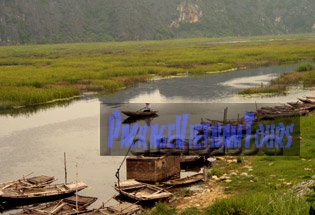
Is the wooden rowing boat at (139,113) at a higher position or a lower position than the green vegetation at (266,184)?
higher

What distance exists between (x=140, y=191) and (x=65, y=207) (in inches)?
99.0

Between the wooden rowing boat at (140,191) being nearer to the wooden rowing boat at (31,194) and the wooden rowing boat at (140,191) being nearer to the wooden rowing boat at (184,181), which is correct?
the wooden rowing boat at (184,181)

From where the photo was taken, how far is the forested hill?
142 metres

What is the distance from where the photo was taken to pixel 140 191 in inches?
633

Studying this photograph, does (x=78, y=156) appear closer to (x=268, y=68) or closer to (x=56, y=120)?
(x=56, y=120)

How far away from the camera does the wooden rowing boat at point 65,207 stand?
47.0 ft

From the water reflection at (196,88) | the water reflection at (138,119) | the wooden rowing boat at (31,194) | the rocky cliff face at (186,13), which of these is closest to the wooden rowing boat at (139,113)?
the water reflection at (138,119)

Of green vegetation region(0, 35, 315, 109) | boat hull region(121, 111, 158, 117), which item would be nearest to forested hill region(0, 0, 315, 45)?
green vegetation region(0, 35, 315, 109)

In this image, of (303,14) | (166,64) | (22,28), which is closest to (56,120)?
(166,64)

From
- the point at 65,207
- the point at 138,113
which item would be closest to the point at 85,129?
the point at 138,113

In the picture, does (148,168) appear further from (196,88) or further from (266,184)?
(196,88)

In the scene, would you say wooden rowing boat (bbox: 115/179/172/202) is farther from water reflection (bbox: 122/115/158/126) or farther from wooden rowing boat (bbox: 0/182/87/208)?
water reflection (bbox: 122/115/158/126)

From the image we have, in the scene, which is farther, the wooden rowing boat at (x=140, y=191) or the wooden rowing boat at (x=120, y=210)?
the wooden rowing boat at (x=140, y=191)

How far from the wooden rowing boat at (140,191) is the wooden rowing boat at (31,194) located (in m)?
1.47
